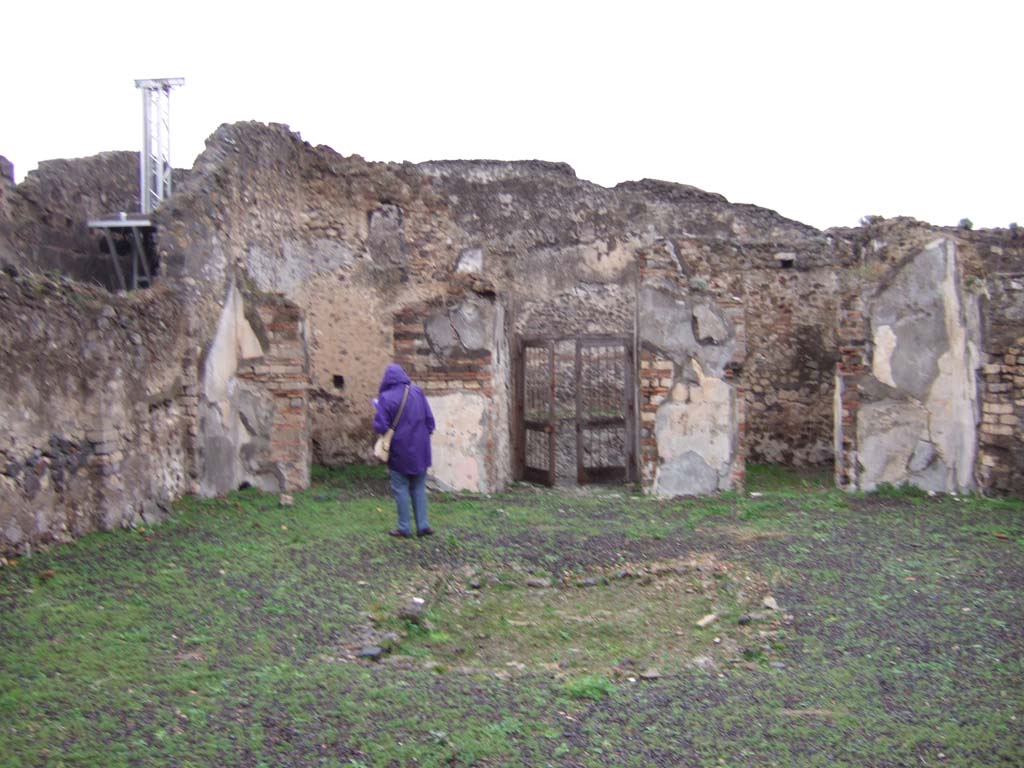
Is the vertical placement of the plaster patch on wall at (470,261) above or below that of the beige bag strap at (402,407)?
above

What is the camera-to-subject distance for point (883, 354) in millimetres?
9977

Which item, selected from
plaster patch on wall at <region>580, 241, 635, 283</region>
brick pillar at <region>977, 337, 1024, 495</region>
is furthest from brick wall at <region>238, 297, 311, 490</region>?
brick pillar at <region>977, 337, 1024, 495</region>

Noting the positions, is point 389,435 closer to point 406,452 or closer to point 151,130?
point 406,452

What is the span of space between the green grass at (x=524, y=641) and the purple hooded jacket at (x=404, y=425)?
687mm

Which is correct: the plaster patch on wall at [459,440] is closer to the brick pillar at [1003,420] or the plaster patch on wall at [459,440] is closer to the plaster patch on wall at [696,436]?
the plaster patch on wall at [696,436]

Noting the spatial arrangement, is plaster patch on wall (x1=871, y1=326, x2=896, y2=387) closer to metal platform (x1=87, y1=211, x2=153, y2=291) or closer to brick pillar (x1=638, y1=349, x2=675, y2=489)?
brick pillar (x1=638, y1=349, x2=675, y2=489)

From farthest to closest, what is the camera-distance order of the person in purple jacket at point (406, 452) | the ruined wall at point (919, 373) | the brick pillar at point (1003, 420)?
the ruined wall at point (919, 373) → the brick pillar at point (1003, 420) → the person in purple jacket at point (406, 452)

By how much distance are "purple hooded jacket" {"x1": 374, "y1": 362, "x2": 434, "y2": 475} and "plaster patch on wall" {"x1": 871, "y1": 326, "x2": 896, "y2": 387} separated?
4.78 metres

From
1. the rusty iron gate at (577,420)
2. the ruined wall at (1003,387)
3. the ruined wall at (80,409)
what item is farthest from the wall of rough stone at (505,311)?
the rusty iron gate at (577,420)

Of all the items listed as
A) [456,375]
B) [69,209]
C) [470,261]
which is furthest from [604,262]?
[69,209]

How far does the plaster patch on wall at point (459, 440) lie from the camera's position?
34.4 feet

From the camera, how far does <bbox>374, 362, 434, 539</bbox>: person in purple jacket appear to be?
8.04 m

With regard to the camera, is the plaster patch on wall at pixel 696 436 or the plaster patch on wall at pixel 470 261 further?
the plaster patch on wall at pixel 470 261

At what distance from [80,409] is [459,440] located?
14.3 ft
